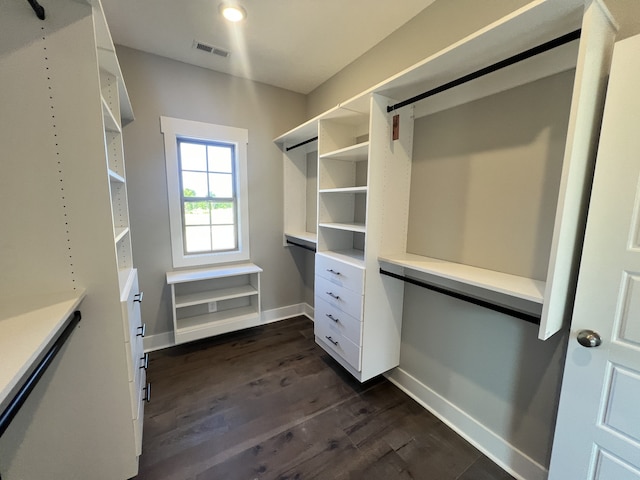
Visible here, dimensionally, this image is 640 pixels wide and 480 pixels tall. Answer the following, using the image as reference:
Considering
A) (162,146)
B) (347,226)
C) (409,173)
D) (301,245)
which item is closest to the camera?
(409,173)

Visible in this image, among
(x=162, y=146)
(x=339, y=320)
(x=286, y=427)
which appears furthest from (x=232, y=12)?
(x=286, y=427)

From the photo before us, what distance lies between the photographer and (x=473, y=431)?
167cm

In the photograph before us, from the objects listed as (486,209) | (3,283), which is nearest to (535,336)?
(486,209)

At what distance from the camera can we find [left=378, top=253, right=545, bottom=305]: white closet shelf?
1.16m

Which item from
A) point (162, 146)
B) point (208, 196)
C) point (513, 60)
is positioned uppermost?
point (513, 60)

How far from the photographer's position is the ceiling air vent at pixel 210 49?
222cm

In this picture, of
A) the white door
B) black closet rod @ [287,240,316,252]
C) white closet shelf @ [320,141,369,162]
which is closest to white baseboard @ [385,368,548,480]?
the white door

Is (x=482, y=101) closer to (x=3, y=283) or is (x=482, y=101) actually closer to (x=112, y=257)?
(x=112, y=257)

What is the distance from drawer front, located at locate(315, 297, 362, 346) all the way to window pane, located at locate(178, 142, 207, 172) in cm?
188

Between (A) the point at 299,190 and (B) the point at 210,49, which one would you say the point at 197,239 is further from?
(B) the point at 210,49

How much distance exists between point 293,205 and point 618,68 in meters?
2.72

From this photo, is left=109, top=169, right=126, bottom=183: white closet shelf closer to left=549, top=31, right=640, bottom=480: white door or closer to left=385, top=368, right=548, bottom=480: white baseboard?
left=549, top=31, right=640, bottom=480: white door

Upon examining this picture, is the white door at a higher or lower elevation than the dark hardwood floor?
higher

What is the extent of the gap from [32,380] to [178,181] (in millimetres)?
2159
